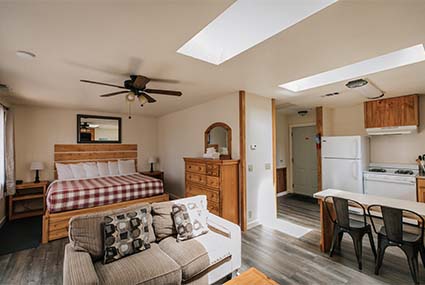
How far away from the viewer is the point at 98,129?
5.69 metres

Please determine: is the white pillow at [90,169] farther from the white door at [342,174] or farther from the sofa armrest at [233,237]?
the white door at [342,174]

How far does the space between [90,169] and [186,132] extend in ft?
8.27

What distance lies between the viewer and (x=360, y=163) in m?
4.36

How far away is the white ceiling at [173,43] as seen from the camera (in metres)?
1.50

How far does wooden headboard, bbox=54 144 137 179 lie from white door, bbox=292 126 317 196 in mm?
4894

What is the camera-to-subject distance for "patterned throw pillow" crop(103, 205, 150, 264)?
191 cm

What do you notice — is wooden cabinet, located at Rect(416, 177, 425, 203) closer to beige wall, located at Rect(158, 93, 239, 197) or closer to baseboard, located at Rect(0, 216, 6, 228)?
beige wall, located at Rect(158, 93, 239, 197)

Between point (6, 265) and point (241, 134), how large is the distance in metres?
3.71

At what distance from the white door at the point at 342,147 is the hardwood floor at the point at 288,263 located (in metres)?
1.97

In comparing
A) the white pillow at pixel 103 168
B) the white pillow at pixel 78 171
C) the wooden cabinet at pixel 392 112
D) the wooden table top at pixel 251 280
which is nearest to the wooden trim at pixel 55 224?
the white pillow at pixel 78 171

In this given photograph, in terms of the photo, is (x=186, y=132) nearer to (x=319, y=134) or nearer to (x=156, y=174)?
(x=156, y=174)

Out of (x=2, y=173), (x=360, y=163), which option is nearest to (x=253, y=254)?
(x=360, y=163)

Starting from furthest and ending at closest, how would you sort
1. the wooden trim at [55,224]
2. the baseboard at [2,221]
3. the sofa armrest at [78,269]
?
the baseboard at [2,221] → the wooden trim at [55,224] → the sofa armrest at [78,269]

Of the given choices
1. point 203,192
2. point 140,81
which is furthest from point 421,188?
A: point 140,81
